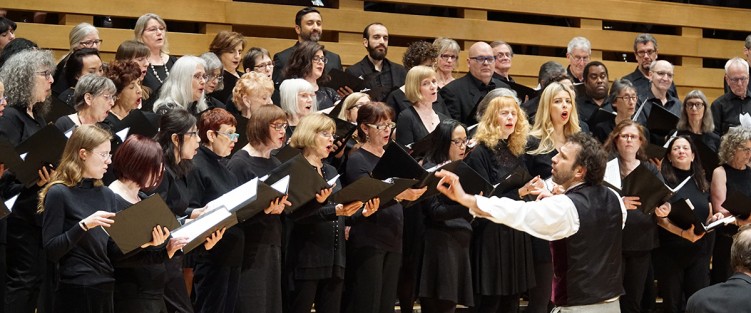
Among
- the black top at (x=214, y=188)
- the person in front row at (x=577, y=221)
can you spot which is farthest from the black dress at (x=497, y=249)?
the black top at (x=214, y=188)

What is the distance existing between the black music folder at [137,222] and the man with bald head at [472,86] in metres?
2.87

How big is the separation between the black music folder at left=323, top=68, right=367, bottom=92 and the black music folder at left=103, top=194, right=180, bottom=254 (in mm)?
2387

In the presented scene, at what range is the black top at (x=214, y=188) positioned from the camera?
4.47 metres

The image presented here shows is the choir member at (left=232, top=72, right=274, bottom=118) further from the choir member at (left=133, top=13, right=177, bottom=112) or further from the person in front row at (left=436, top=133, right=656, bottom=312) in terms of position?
the person in front row at (left=436, top=133, right=656, bottom=312)

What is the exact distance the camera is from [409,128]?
579 cm

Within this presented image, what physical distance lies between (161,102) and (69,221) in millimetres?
1435

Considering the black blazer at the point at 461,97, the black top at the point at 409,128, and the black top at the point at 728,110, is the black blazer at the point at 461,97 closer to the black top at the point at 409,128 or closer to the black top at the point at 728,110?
the black top at the point at 409,128

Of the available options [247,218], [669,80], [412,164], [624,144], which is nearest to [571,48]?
[669,80]

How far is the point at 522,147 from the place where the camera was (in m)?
5.52

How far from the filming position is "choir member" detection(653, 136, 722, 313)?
6113mm

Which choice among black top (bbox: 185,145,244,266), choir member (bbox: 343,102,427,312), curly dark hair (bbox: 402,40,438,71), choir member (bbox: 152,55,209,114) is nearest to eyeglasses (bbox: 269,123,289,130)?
black top (bbox: 185,145,244,266)

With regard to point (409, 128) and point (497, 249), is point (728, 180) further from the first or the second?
point (409, 128)

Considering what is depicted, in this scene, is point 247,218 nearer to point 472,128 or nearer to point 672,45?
point 472,128

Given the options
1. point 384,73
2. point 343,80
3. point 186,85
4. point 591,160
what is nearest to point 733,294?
point 591,160
